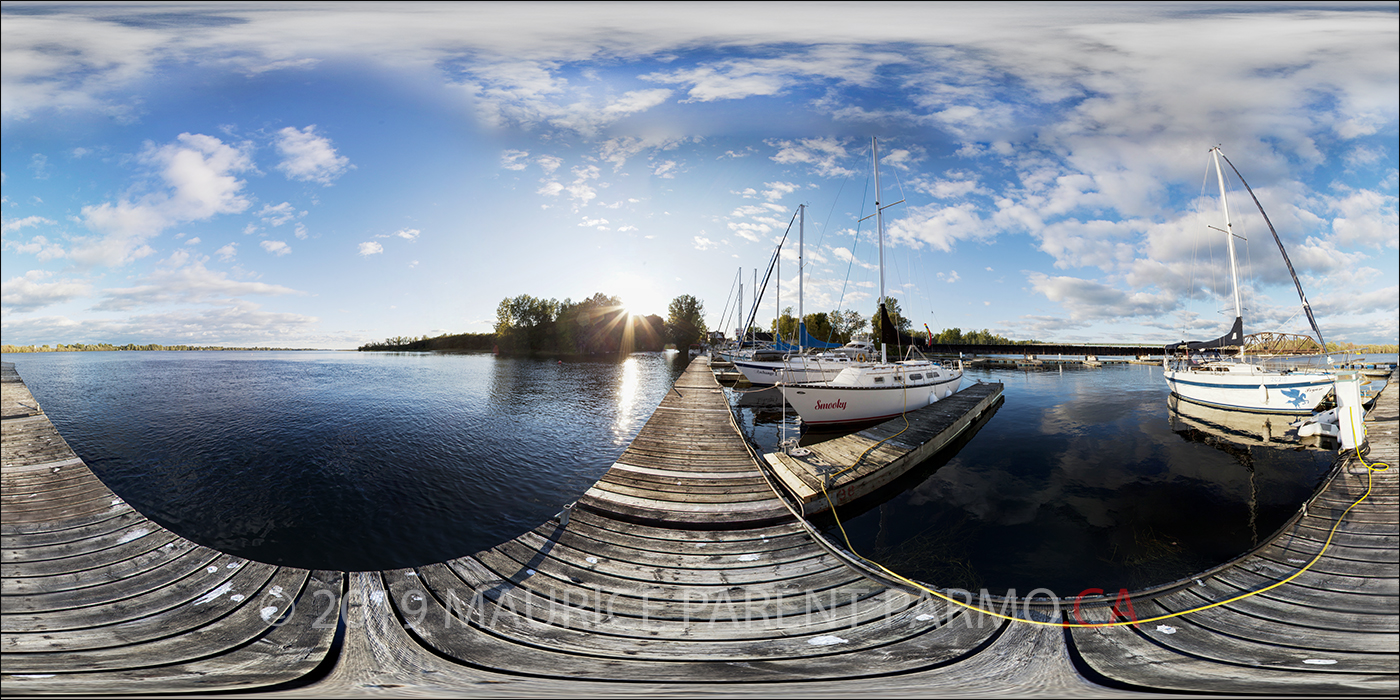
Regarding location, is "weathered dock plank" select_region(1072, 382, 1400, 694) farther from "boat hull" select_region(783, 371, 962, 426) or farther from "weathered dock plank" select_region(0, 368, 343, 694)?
"boat hull" select_region(783, 371, 962, 426)

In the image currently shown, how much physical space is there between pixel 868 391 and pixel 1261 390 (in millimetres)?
12333

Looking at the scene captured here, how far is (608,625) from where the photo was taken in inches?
120

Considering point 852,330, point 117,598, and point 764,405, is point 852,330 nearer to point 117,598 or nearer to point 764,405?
point 764,405

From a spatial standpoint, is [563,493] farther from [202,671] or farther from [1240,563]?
[1240,563]

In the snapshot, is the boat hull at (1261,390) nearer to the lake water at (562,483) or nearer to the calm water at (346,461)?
the lake water at (562,483)

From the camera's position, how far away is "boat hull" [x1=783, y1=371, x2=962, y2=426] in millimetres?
13094

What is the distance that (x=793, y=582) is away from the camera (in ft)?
12.1

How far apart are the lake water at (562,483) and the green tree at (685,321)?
5906cm

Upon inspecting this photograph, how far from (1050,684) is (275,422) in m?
21.0

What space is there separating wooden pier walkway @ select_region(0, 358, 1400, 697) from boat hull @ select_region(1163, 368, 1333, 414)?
1367cm

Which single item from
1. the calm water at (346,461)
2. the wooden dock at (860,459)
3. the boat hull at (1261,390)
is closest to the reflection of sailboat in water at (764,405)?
the calm water at (346,461)

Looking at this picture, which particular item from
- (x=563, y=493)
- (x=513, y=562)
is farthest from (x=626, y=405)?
(x=513, y=562)

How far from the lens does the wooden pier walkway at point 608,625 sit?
2.49m

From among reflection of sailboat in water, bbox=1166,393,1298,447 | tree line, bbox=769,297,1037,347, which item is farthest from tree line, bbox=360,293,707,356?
reflection of sailboat in water, bbox=1166,393,1298,447
